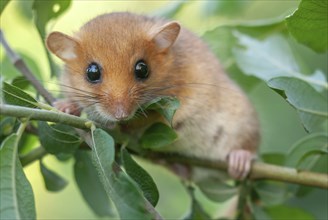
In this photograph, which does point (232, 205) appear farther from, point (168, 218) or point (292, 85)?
point (292, 85)

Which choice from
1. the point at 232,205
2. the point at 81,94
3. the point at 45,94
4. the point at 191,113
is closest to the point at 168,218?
the point at 232,205

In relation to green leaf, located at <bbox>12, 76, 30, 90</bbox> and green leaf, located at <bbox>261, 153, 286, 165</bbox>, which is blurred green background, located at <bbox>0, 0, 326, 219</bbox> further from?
green leaf, located at <bbox>261, 153, 286, 165</bbox>

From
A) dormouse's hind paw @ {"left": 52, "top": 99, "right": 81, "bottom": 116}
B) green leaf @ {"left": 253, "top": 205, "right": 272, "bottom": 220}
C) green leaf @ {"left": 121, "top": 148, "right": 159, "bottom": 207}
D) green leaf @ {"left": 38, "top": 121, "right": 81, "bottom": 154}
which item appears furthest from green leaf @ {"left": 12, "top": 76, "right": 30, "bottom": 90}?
green leaf @ {"left": 253, "top": 205, "right": 272, "bottom": 220}

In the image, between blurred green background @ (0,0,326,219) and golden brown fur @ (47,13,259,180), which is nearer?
golden brown fur @ (47,13,259,180)

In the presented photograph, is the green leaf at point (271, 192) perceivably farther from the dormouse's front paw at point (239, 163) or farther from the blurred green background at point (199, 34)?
the blurred green background at point (199, 34)

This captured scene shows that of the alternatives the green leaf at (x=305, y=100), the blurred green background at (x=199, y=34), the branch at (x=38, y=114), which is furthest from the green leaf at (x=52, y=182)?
the green leaf at (x=305, y=100)

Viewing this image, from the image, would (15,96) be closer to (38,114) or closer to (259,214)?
(38,114)

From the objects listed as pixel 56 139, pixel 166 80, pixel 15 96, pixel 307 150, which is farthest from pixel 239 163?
pixel 15 96
